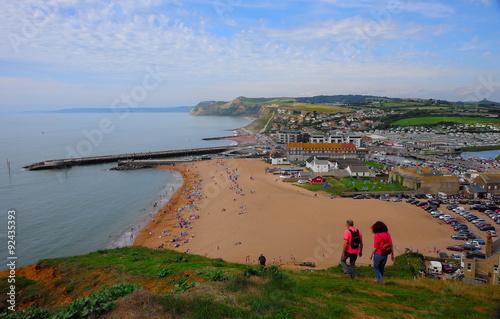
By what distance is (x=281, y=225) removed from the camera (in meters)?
18.8

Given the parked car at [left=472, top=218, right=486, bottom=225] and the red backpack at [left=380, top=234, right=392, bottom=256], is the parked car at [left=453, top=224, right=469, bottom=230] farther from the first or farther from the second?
the red backpack at [left=380, top=234, right=392, bottom=256]

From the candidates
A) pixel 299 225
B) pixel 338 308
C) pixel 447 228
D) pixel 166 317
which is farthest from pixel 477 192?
pixel 166 317

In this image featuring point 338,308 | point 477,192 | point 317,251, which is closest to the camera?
point 338,308

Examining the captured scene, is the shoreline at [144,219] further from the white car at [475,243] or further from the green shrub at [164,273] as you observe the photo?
the white car at [475,243]

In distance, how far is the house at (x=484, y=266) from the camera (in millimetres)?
10008

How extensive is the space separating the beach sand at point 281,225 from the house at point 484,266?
368 cm

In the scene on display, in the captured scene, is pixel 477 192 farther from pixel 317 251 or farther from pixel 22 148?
pixel 22 148

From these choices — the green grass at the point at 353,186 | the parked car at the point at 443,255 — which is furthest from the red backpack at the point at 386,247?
the green grass at the point at 353,186

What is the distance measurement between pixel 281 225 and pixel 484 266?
10.5 metres

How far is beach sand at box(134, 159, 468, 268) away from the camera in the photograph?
1526cm

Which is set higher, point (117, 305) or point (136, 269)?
point (117, 305)

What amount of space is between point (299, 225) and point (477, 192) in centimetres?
1701

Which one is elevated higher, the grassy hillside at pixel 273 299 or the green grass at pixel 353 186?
the grassy hillside at pixel 273 299

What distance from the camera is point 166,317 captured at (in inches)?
173
